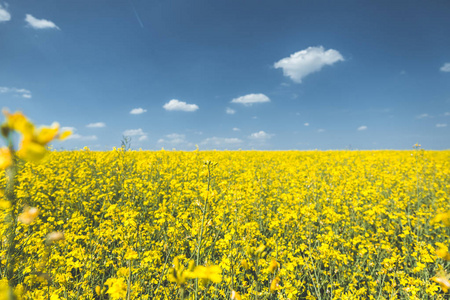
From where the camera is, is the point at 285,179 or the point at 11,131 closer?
the point at 11,131

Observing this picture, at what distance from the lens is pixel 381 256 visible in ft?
12.5

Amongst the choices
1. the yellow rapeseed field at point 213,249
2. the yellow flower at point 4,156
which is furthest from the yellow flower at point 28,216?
the yellow flower at point 4,156

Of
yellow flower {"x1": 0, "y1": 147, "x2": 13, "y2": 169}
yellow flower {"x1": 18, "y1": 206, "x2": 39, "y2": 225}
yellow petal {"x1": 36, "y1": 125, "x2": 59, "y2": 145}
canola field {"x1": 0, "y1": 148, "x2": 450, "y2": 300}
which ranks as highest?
yellow petal {"x1": 36, "y1": 125, "x2": 59, "y2": 145}

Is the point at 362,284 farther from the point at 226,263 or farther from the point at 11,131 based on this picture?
the point at 11,131

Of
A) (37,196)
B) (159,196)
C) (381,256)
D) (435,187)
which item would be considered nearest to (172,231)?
(159,196)

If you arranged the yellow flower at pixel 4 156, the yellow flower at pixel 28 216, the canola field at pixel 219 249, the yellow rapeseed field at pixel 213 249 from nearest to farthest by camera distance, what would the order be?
the yellow flower at pixel 4 156 → the yellow flower at pixel 28 216 → the yellow rapeseed field at pixel 213 249 → the canola field at pixel 219 249

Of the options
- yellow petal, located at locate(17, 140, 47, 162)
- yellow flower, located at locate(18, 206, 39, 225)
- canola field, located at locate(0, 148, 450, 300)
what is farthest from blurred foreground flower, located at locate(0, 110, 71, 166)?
yellow flower, located at locate(18, 206, 39, 225)

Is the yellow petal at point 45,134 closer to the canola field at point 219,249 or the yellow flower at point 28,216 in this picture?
the canola field at point 219,249

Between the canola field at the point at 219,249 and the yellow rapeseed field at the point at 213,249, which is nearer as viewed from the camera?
the yellow rapeseed field at the point at 213,249

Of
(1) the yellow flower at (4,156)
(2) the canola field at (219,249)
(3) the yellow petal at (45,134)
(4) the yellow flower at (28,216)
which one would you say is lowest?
(2) the canola field at (219,249)

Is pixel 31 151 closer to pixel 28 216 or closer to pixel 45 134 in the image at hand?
pixel 45 134

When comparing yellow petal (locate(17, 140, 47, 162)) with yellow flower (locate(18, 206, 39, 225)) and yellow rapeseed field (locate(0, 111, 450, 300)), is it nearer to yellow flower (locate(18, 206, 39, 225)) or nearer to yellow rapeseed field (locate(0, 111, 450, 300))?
yellow rapeseed field (locate(0, 111, 450, 300))

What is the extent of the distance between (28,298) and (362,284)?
450 cm

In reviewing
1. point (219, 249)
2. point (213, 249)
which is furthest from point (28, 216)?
point (213, 249)
